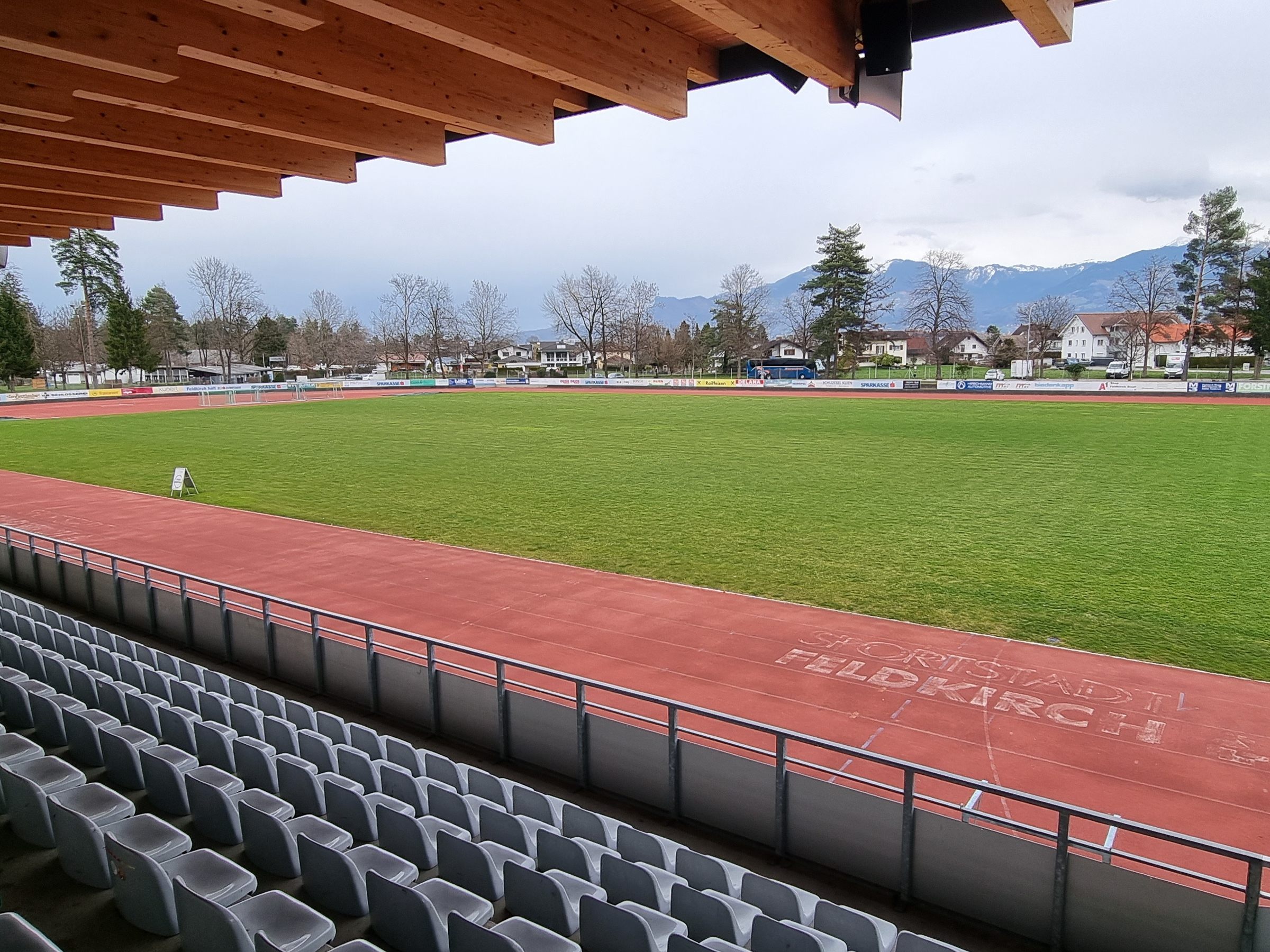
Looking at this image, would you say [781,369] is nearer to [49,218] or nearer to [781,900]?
[49,218]

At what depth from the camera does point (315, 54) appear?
4.15 m

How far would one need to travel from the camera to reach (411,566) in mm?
14305

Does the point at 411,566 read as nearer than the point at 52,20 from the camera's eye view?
No

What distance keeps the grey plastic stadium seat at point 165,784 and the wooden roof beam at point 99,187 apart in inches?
165

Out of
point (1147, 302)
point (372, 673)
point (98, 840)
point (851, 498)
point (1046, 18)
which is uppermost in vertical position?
point (1147, 302)

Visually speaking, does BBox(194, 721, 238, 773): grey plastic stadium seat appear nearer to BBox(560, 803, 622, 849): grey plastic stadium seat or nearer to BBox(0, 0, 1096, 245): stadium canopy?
BBox(560, 803, 622, 849): grey plastic stadium seat

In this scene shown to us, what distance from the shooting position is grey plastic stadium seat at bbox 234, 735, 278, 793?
17.2 feet

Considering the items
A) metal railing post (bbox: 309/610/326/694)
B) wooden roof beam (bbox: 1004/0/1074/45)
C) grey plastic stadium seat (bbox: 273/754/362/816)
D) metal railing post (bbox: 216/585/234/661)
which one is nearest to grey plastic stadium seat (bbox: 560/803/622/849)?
grey plastic stadium seat (bbox: 273/754/362/816)

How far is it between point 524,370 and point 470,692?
101 m

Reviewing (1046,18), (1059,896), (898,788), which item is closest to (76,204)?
(1046,18)

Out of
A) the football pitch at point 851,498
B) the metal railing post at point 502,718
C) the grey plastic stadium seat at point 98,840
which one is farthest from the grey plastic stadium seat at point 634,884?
the football pitch at point 851,498

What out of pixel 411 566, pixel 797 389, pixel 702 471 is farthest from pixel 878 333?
pixel 411 566

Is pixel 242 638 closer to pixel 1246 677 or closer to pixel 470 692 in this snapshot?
pixel 470 692

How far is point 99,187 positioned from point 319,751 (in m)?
4.90
